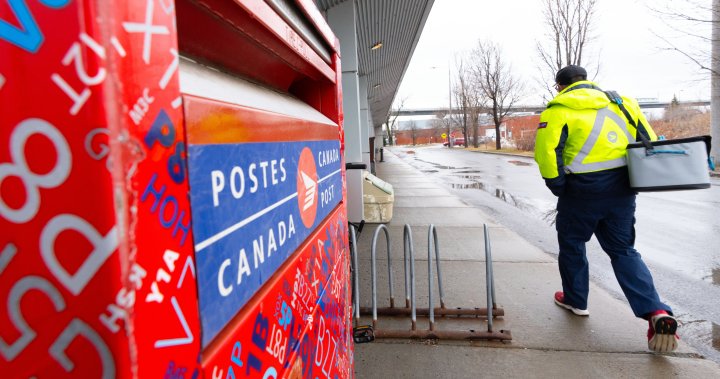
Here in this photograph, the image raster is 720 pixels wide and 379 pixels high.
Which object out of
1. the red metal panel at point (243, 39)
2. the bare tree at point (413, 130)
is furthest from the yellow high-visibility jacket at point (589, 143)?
the bare tree at point (413, 130)

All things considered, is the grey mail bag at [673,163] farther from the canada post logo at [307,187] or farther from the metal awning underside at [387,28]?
the metal awning underside at [387,28]

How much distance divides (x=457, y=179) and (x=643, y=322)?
1318 cm

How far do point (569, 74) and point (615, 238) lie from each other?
132 cm

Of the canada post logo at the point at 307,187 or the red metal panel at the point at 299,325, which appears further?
the canada post logo at the point at 307,187

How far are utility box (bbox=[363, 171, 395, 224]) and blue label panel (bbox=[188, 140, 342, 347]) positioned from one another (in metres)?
6.22

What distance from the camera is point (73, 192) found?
0.46 m

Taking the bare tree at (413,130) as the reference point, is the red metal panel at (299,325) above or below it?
below

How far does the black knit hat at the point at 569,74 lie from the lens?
3.35 m

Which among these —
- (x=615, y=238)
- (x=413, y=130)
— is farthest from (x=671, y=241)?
(x=413, y=130)

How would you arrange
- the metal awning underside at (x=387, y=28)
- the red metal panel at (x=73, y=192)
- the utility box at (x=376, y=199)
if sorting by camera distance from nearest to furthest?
the red metal panel at (x=73, y=192), the utility box at (x=376, y=199), the metal awning underside at (x=387, y=28)

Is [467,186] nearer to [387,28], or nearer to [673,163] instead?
[387,28]

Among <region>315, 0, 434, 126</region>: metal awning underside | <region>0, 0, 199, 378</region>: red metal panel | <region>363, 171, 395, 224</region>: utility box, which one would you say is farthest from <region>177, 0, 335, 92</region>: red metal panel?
<region>363, 171, 395, 224</region>: utility box

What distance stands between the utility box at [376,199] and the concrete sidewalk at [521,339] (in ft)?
7.06

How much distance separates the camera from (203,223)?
658 mm
